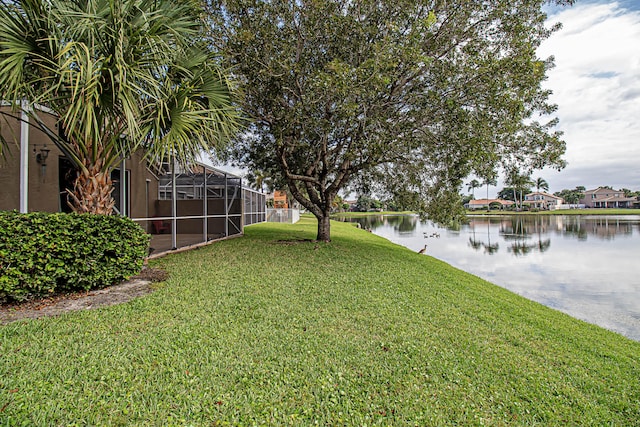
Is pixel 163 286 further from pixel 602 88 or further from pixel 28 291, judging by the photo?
pixel 602 88

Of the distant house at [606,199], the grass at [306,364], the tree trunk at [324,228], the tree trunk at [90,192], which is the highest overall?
the distant house at [606,199]

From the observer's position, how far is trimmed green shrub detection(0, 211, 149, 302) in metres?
3.87

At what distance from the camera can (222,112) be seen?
18.4ft

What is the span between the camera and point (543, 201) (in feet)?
259

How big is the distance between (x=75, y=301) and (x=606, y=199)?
103615 mm

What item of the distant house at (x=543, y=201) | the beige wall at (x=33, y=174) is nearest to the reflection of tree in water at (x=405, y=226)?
the beige wall at (x=33, y=174)

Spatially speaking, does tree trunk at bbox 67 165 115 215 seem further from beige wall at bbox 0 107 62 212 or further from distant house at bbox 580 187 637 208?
distant house at bbox 580 187 637 208

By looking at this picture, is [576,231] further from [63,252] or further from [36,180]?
[36,180]

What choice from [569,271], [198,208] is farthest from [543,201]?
[198,208]

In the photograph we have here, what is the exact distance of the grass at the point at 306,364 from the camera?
236 cm

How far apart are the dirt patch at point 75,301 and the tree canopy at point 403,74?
4962 mm

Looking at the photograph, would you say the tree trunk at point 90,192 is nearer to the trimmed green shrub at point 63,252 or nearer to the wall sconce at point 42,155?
the trimmed green shrub at point 63,252

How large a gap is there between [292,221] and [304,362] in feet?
82.5

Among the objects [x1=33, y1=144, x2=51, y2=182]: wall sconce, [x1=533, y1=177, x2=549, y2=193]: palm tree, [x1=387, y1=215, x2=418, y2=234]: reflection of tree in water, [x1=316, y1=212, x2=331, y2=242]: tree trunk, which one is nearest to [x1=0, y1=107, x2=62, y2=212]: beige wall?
[x1=33, y1=144, x2=51, y2=182]: wall sconce
